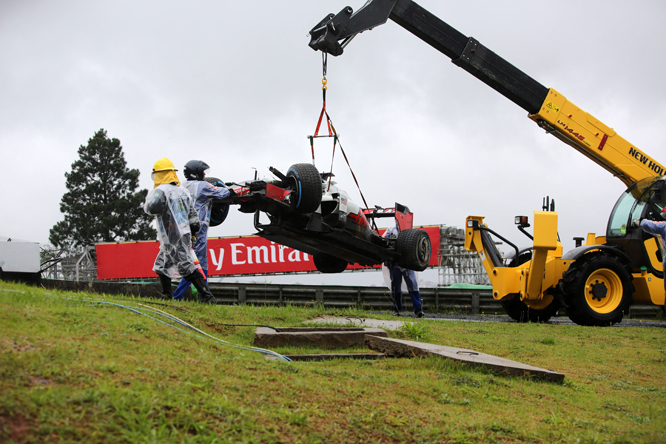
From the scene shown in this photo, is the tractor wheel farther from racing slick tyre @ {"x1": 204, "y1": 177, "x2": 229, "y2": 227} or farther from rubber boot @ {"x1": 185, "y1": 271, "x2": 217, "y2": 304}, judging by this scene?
rubber boot @ {"x1": 185, "y1": 271, "x2": 217, "y2": 304}

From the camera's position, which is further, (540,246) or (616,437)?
(540,246)

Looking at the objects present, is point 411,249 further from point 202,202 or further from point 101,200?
point 101,200

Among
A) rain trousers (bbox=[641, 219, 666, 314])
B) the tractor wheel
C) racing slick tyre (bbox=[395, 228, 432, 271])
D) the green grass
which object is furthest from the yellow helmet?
rain trousers (bbox=[641, 219, 666, 314])

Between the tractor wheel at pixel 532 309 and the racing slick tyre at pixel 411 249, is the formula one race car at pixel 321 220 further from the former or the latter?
the tractor wheel at pixel 532 309

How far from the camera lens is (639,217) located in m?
10.2

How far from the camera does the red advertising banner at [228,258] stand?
25.5m

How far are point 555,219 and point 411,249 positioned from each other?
2588 millimetres

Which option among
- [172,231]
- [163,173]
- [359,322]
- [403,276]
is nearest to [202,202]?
[163,173]

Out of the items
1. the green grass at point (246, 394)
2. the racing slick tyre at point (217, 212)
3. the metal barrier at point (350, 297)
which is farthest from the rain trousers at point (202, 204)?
the metal barrier at point (350, 297)

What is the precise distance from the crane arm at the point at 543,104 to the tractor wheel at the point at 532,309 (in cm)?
301

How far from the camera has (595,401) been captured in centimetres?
433

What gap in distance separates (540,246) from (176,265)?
19.7 feet

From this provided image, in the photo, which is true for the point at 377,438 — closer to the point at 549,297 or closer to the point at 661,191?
the point at 549,297

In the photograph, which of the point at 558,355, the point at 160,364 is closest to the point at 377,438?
the point at 160,364
